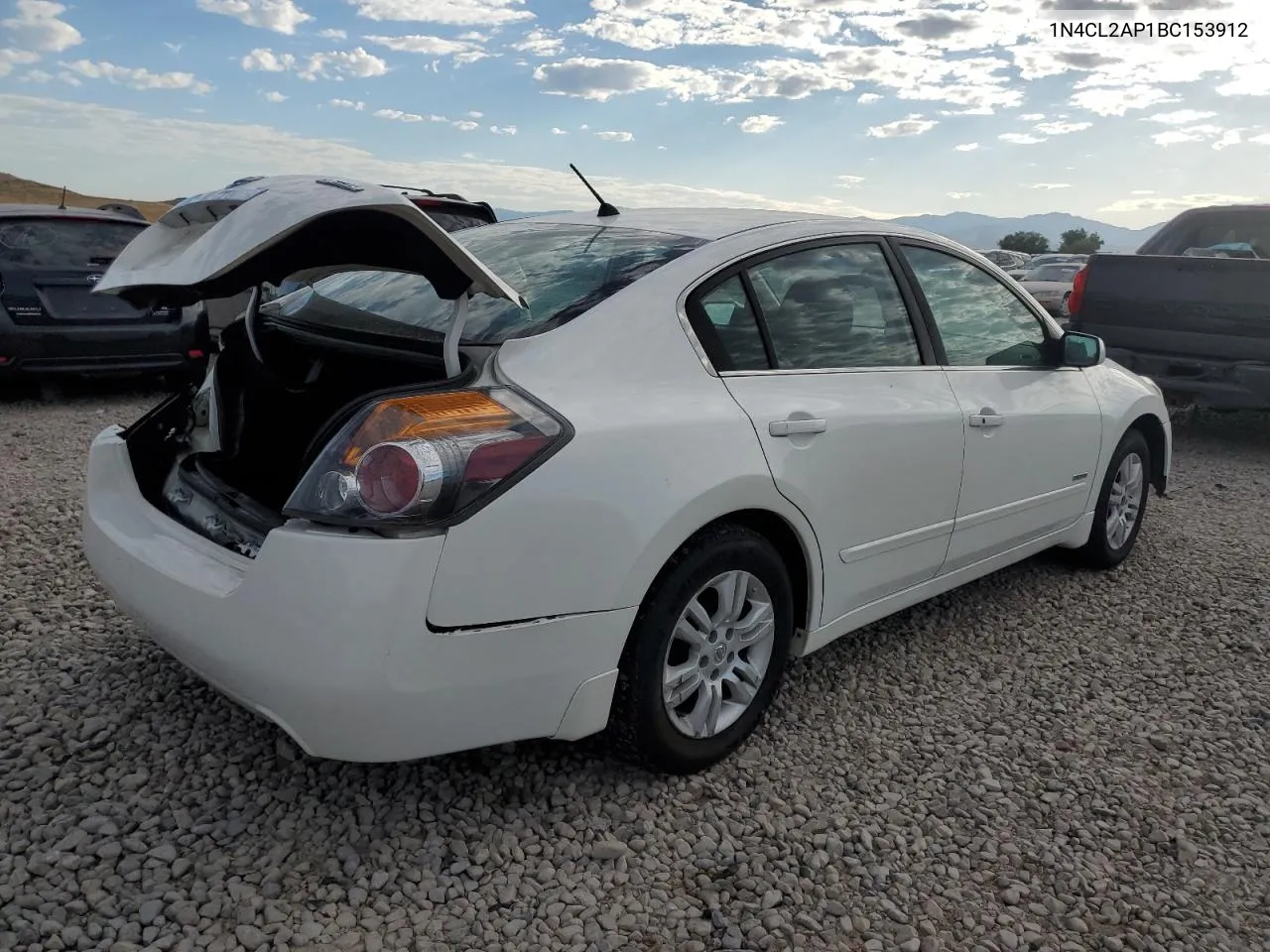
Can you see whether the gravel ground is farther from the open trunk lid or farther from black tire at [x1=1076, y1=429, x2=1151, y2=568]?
the open trunk lid

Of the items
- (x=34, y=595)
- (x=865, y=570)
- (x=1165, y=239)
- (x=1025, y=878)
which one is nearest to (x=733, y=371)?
(x=865, y=570)

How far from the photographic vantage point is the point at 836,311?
123 inches

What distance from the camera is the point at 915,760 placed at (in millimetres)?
2941

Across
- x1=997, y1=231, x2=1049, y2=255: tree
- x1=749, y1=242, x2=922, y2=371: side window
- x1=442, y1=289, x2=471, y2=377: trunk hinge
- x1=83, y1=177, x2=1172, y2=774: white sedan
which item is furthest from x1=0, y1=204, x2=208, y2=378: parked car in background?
x1=997, y1=231, x2=1049, y2=255: tree

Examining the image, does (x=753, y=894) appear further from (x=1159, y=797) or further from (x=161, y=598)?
(x=161, y=598)

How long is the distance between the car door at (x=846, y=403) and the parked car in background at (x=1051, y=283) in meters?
12.0

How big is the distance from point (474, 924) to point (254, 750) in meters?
0.94

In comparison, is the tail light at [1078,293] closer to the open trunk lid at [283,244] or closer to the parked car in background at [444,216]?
the parked car in background at [444,216]

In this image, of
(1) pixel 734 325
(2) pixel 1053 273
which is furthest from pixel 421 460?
(2) pixel 1053 273

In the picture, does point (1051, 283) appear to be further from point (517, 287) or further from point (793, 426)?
point (517, 287)

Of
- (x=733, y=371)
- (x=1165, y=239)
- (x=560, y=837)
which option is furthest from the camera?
(x=1165, y=239)

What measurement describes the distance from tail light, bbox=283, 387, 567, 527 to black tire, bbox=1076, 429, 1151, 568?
320 centimetres

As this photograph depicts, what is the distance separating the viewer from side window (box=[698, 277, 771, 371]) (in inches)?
107

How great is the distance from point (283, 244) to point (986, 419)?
2360mm
